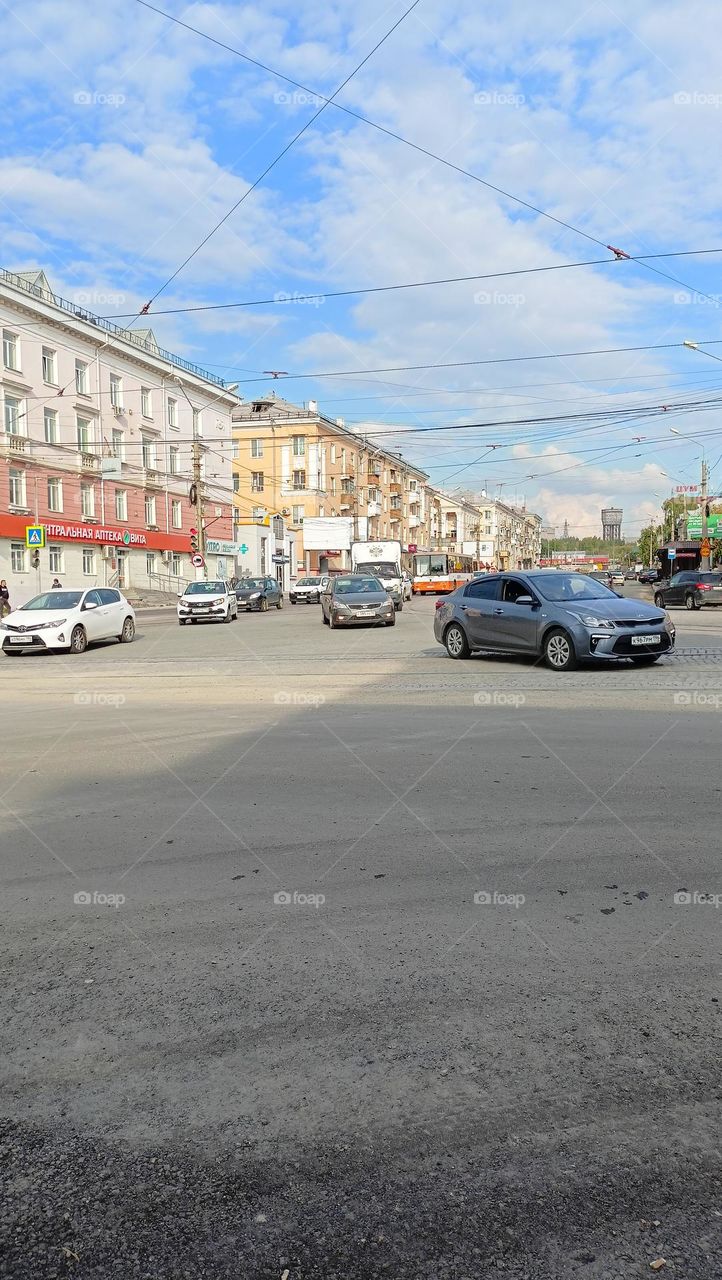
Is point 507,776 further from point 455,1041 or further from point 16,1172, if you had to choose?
point 16,1172

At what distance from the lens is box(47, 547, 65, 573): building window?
44469 mm

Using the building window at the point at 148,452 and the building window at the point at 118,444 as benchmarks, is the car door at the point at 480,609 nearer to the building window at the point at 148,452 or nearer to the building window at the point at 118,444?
the building window at the point at 118,444

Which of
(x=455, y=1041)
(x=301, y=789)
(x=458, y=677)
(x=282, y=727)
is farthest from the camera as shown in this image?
(x=458, y=677)

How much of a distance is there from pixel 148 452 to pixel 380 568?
19513 mm

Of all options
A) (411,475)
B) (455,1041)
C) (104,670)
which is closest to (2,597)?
(104,670)

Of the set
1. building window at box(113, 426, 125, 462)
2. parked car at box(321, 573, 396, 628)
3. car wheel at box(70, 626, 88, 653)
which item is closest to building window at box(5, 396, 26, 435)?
building window at box(113, 426, 125, 462)

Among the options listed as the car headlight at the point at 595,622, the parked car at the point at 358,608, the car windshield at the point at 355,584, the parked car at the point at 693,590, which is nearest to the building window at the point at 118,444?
the car windshield at the point at 355,584

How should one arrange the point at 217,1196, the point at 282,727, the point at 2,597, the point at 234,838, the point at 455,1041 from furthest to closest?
the point at 2,597
the point at 282,727
the point at 234,838
the point at 455,1041
the point at 217,1196

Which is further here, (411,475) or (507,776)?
(411,475)

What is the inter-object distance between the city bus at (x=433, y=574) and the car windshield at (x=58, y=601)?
4104 centimetres

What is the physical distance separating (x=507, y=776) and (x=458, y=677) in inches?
258

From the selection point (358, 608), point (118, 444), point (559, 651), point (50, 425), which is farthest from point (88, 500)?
point (559, 651)

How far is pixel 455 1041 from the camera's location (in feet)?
9.48

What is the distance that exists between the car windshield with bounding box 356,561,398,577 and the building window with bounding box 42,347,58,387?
18079mm
